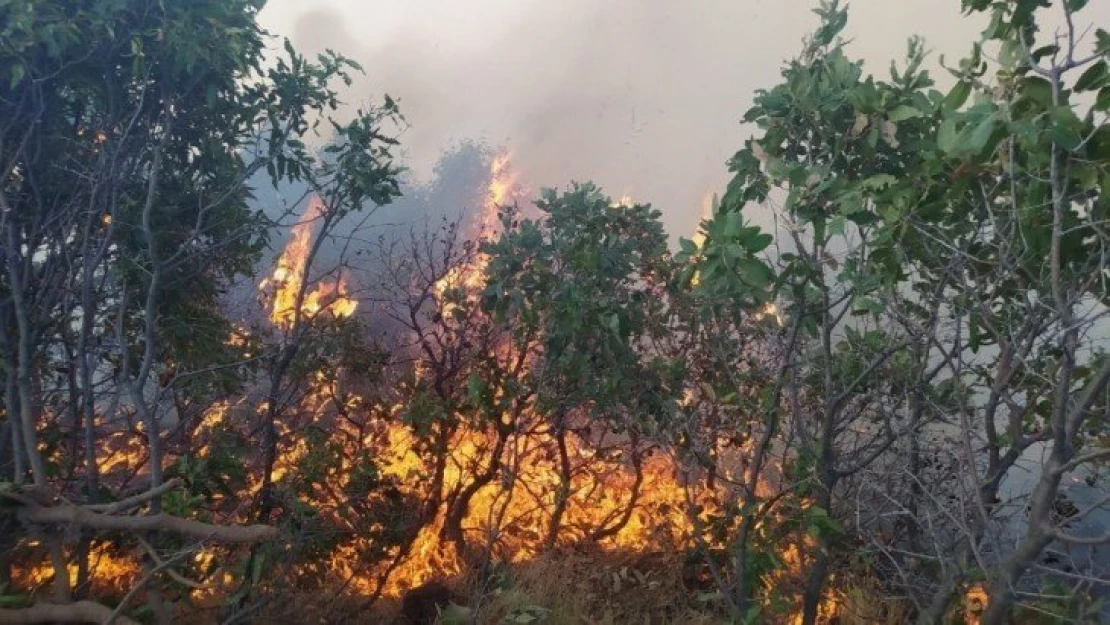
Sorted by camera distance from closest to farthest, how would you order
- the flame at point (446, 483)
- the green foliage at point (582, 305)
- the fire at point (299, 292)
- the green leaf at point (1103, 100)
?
the green leaf at point (1103, 100)
the green foliage at point (582, 305)
the flame at point (446, 483)
the fire at point (299, 292)

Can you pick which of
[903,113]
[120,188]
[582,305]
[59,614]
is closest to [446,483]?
[582,305]

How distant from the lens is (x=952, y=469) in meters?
3.93

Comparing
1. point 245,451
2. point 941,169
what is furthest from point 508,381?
point 941,169

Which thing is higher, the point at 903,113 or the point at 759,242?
the point at 903,113

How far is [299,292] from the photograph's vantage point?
5250 millimetres

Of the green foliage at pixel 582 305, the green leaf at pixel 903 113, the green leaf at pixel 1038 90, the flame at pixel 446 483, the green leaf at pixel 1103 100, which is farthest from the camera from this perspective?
the flame at pixel 446 483

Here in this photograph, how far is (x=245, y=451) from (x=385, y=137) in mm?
2599

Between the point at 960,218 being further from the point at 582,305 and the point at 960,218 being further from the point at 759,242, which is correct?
the point at 582,305

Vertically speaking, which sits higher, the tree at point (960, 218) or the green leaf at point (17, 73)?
the green leaf at point (17, 73)

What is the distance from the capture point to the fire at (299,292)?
19.5 feet

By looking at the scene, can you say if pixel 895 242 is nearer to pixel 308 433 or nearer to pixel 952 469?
pixel 952 469

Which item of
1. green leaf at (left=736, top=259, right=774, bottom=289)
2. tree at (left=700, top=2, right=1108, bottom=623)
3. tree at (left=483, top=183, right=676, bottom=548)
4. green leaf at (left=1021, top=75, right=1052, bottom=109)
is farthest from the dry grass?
green leaf at (left=1021, top=75, right=1052, bottom=109)

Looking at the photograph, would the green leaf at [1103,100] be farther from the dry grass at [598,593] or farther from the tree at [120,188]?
the dry grass at [598,593]

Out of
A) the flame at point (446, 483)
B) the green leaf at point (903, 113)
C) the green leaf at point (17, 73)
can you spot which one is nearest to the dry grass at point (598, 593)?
the flame at point (446, 483)
